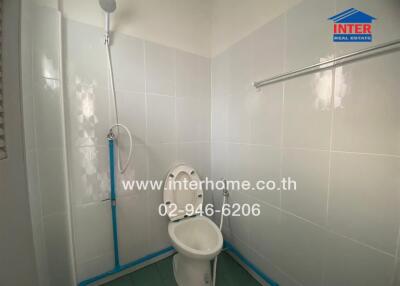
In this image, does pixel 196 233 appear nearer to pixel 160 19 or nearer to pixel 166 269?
pixel 166 269

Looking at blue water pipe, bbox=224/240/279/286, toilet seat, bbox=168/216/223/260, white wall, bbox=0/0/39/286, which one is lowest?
blue water pipe, bbox=224/240/279/286

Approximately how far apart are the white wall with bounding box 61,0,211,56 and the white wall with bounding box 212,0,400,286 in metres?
0.44

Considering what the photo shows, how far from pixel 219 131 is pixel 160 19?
1057mm

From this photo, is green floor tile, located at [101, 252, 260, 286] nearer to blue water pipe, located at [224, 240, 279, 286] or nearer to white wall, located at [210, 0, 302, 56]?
blue water pipe, located at [224, 240, 279, 286]

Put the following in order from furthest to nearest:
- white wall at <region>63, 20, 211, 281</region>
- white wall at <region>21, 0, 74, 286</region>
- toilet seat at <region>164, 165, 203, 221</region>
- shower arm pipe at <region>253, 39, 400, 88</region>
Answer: toilet seat at <region>164, 165, 203, 221</region>
white wall at <region>63, 20, 211, 281</region>
shower arm pipe at <region>253, 39, 400, 88</region>
white wall at <region>21, 0, 74, 286</region>

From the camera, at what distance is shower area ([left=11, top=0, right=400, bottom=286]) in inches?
24.9

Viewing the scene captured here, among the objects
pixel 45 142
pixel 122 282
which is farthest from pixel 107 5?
Answer: pixel 122 282

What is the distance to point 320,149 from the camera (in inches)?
32.0

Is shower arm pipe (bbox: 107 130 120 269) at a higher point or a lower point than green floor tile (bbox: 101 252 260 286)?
higher

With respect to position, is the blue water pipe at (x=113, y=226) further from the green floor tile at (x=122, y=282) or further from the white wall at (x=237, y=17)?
the white wall at (x=237, y=17)

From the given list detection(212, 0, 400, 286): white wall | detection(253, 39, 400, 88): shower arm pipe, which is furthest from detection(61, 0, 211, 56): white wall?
detection(253, 39, 400, 88): shower arm pipe

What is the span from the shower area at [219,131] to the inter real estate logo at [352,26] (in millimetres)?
25

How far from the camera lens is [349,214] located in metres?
0.73

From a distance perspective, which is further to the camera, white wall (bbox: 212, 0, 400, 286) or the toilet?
the toilet
